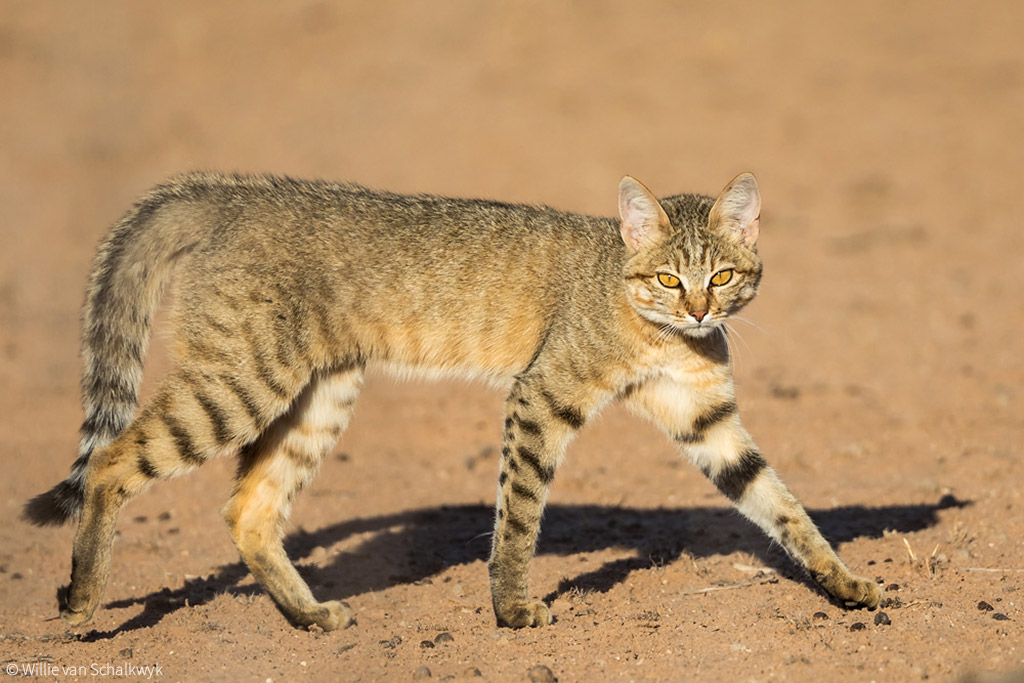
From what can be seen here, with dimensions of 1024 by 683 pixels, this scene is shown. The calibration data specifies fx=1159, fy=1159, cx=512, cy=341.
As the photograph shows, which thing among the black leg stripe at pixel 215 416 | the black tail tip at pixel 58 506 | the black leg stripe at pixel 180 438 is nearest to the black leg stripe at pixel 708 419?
the black leg stripe at pixel 215 416

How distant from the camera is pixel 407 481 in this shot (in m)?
8.29

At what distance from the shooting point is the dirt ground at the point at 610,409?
5363mm

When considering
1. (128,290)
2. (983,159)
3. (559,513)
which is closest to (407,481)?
(559,513)

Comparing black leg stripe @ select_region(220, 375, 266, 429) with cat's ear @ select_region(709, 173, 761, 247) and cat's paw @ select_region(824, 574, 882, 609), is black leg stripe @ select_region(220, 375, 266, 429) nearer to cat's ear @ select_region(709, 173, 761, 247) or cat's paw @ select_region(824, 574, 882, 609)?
cat's ear @ select_region(709, 173, 761, 247)

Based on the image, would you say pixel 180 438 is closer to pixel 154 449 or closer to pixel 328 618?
pixel 154 449

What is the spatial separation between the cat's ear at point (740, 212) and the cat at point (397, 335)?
0.01m

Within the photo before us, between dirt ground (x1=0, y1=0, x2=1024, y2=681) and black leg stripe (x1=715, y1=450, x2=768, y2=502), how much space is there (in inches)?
20.6

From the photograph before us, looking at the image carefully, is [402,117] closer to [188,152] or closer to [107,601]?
[188,152]

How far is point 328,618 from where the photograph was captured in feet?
18.9

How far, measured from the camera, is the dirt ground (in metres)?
5.36

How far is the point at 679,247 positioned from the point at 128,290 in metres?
2.75

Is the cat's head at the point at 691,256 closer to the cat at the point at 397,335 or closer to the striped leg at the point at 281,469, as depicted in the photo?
the cat at the point at 397,335

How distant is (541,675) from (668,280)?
1.93 meters

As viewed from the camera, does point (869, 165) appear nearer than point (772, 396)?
No
